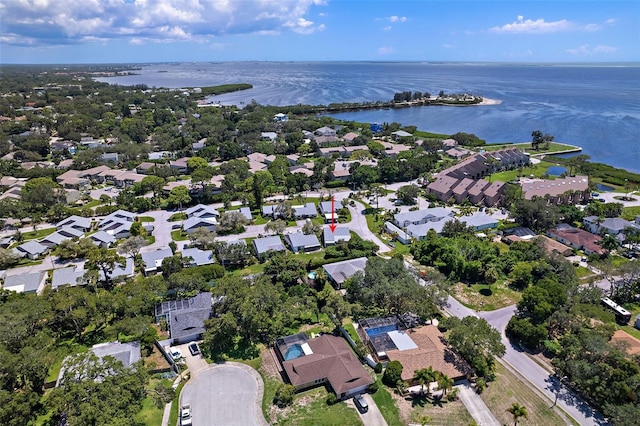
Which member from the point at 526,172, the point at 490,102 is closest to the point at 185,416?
the point at 526,172

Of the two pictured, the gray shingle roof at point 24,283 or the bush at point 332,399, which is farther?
the gray shingle roof at point 24,283

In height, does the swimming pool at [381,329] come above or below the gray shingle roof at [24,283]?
above

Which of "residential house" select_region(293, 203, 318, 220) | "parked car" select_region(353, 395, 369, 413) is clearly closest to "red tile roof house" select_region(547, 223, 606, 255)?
"residential house" select_region(293, 203, 318, 220)

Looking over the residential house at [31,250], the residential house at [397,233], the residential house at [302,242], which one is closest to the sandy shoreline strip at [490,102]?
the residential house at [397,233]

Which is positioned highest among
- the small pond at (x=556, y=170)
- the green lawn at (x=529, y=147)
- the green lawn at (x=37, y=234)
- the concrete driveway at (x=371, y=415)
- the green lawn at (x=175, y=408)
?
the green lawn at (x=529, y=147)

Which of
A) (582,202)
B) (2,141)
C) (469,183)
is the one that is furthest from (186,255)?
(2,141)

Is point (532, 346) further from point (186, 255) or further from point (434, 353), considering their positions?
point (186, 255)

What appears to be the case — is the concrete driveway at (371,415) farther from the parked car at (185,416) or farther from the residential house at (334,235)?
the residential house at (334,235)
